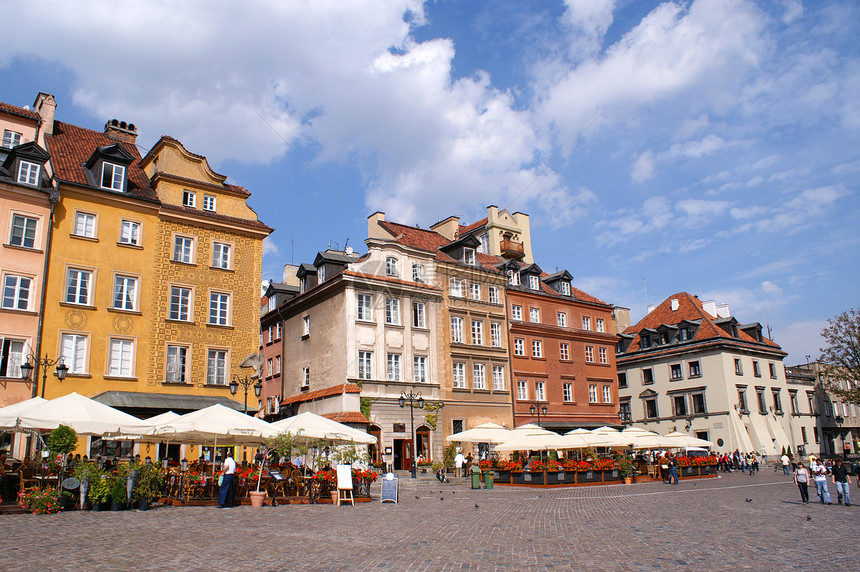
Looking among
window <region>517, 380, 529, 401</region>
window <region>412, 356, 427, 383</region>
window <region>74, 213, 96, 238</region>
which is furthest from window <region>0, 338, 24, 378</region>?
window <region>517, 380, 529, 401</region>

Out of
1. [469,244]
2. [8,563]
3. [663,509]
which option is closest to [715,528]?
[663,509]

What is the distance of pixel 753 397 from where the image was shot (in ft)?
182

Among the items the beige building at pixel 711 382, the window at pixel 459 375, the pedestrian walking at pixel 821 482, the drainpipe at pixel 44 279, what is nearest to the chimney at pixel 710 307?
the beige building at pixel 711 382

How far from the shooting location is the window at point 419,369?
39625mm

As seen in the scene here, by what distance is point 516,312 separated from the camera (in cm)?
4734

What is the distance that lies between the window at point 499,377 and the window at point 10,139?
29.4 m

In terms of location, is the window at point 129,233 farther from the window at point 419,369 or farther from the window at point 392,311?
the window at point 419,369

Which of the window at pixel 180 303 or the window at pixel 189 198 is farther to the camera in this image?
the window at pixel 189 198

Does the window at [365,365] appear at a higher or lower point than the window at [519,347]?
lower

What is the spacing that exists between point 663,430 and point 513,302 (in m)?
20.5

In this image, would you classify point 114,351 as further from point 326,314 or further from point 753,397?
point 753,397

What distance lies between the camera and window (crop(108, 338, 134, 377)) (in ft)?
93.4

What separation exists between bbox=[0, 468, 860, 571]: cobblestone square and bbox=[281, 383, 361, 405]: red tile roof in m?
14.9

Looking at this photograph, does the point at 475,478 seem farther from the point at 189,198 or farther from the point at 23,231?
the point at 23,231
